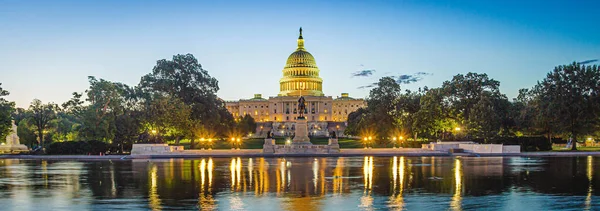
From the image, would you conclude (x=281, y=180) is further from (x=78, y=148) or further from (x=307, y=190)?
(x=78, y=148)

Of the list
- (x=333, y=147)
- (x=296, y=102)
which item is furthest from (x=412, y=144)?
(x=296, y=102)

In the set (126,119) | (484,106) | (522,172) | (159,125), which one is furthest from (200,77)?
(522,172)

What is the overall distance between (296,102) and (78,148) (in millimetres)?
137268

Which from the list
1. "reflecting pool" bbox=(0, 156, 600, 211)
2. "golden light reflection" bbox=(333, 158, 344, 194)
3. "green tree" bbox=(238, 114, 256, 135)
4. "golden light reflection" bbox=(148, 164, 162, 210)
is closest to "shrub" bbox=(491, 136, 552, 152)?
"reflecting pool" bbox=(0, 156, 600, 211)

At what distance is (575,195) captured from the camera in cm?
2077

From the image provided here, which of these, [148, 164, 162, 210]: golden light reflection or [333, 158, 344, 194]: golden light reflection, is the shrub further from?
[148, 164, 162, 210]: golden light reflection

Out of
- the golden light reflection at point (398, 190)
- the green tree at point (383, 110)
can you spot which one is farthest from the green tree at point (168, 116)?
the golden light reflection at point (398, 190)

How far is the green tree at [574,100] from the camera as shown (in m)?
57.2

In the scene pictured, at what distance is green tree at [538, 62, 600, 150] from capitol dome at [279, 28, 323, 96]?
127 meters

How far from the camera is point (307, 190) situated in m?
22.7

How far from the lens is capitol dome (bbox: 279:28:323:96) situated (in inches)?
7308

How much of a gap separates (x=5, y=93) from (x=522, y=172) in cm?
4803

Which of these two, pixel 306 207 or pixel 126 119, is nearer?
pixel 306 207

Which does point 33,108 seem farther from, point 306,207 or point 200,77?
point 306,207
